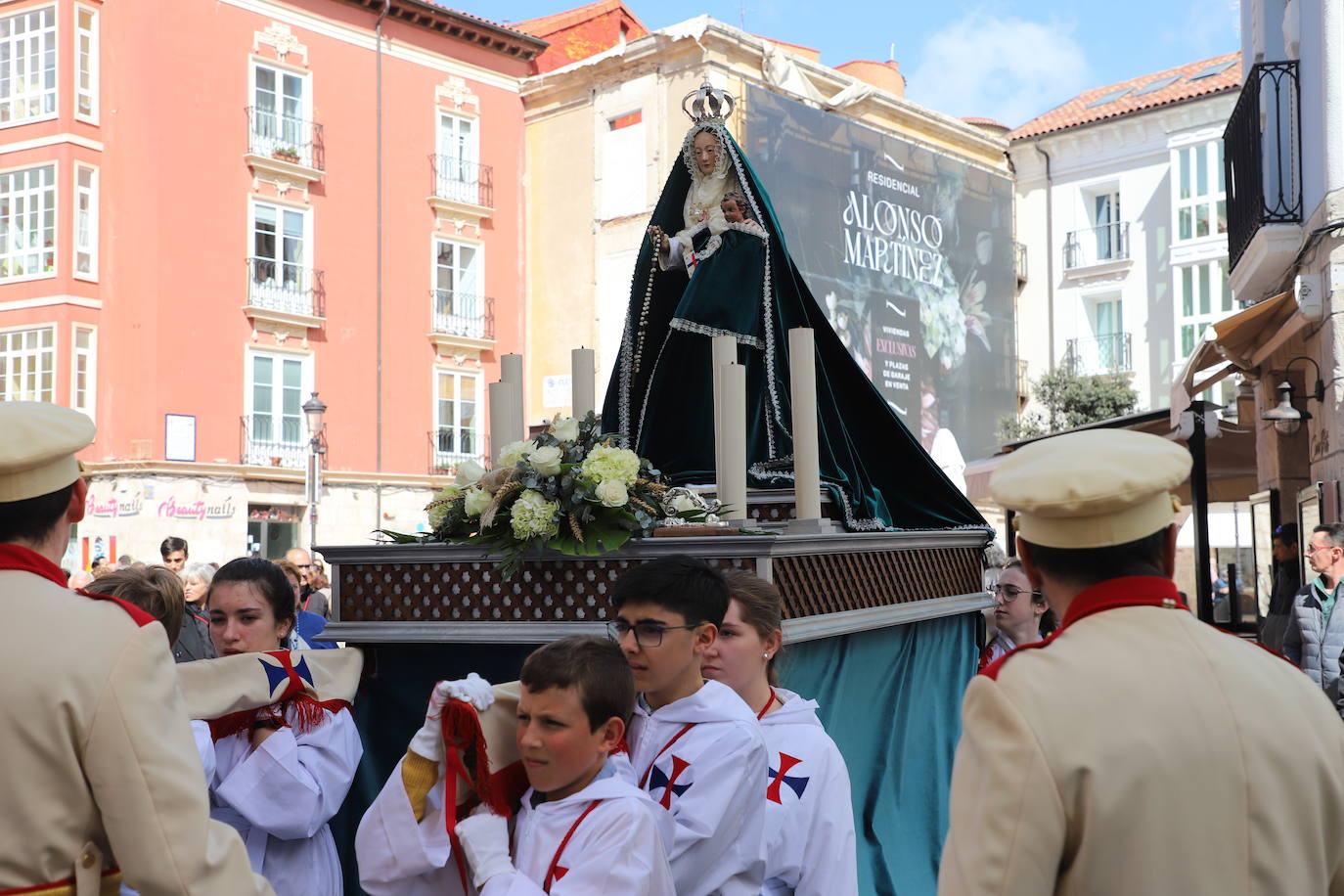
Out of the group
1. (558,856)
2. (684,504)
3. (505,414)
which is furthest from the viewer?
(505,414)

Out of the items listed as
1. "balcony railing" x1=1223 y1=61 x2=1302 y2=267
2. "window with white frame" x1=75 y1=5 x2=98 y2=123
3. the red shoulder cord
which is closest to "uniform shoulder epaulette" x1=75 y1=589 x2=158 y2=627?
the red shoulder cord

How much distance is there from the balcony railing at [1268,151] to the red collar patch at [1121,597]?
28.0 feet

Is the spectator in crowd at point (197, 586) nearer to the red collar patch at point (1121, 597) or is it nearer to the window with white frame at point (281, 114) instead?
the red collar patch at point (1121, 597)

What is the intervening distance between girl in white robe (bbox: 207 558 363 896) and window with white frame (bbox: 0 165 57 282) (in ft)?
60.6

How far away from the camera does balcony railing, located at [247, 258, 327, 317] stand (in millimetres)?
20984

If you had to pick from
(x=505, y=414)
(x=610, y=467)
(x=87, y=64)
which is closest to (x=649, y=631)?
(x=610, y=467)

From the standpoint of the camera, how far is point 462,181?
2373 cm

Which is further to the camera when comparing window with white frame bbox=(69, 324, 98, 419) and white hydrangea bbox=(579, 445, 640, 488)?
window with white frame bbox=(69, 324, 98, 419)

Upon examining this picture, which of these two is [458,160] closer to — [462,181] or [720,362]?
[462,181]

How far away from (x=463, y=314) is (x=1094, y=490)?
22.7 meters

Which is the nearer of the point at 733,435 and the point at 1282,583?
the point at 733,435

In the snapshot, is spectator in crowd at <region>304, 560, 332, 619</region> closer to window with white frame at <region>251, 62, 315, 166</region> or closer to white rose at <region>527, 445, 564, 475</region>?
white rose at <region>527, 445, 564, 475</region>

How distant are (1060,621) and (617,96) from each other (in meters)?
23.1

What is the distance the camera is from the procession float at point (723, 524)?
3.41 m
